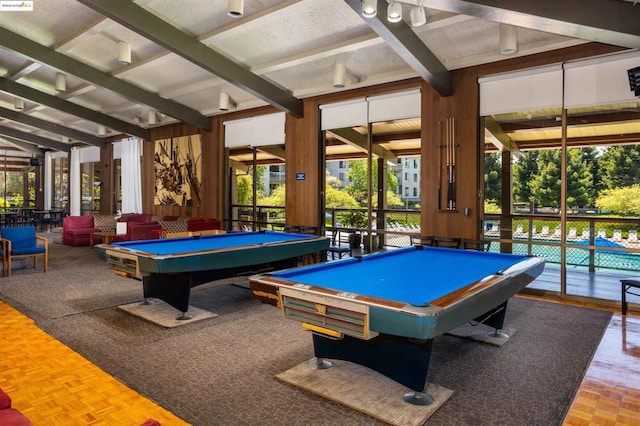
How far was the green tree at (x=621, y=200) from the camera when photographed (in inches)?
250

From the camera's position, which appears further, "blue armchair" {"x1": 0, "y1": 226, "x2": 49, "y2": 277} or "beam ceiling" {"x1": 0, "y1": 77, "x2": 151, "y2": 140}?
"beam ceiling" {"x1": 0, "y1": 77, "x2": 151, "y2": 140}

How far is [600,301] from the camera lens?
534cm

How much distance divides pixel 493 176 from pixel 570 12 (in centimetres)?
305

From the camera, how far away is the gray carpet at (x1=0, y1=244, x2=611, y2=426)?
8.59ft

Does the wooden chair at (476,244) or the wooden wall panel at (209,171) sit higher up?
the wooden wall panel at (209,171)

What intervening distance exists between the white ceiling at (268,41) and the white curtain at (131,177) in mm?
3474

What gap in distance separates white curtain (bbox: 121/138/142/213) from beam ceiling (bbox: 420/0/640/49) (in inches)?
407

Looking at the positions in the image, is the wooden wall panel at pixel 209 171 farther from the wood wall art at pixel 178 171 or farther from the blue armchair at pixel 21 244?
the blue armchair at pixel 21 244

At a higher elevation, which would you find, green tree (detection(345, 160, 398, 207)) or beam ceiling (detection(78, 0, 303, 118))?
beam ceiling (detection(78, 0, 303, 118))

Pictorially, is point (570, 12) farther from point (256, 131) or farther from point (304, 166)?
point (256, 131)

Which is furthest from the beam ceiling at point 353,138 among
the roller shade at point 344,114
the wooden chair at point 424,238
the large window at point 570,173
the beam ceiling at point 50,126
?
the beam ceiling at point 50,126

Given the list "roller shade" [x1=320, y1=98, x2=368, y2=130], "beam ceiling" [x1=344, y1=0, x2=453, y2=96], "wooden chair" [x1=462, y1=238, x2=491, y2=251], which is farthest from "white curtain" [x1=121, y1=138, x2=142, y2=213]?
"wooden chair" [x1=462, y1=238, x2=491, y2=251]

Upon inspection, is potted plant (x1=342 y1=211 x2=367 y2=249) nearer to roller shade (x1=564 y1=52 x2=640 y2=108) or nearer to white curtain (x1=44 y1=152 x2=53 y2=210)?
roller shade (x1=564 y1=52 x2=640 y2=108)

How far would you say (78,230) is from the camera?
10625mm
